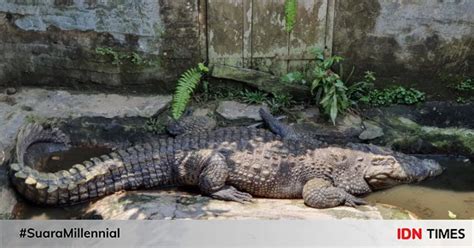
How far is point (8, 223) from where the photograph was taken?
457cm

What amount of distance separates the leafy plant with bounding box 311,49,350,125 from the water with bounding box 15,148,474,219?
1074 millimetres

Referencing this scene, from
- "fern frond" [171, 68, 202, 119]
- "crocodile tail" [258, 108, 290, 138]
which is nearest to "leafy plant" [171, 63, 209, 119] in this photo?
"fern frond" [171, 68, 202, 119]

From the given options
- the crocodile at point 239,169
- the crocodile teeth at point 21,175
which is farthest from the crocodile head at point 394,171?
the crocodile teeth at point 21,175

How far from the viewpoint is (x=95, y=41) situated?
6.33 meters

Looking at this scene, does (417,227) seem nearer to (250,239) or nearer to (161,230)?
(250,239)

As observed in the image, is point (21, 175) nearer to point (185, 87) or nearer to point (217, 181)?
point (217, 181)

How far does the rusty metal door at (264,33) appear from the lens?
6148mm

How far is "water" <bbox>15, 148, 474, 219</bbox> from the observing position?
201 inches

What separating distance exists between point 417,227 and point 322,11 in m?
2.73

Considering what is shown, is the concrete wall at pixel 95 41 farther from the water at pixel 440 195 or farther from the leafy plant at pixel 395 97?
the water at pixel 440 195

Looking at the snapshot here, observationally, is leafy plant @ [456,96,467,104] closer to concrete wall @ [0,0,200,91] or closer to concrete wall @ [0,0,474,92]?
concrete wall @ [0,0,474,92]

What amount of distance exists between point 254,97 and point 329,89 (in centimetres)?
91

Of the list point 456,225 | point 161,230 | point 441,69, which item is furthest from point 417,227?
point 441,69

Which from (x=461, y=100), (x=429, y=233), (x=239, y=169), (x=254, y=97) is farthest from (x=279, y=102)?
(x=429, y=233)
